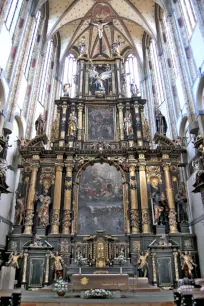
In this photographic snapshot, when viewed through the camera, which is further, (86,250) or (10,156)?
(10,156)

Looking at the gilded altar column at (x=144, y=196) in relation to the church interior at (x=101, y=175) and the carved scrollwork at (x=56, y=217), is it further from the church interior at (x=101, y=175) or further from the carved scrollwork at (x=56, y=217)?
the carved scrollwork at (x=56, y=217)

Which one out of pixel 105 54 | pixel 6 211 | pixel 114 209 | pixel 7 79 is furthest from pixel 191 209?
pixel 105 54

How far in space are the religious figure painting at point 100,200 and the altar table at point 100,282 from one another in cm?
461

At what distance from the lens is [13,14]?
56.5 ft

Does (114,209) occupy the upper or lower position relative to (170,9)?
lower

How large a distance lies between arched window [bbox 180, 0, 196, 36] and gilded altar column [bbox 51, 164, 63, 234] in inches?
453

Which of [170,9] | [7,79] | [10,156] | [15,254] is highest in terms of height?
[170,9]

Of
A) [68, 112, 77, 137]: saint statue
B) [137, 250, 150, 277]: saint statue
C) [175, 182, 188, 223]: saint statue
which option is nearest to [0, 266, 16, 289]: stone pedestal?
[137, 250, 150, 277]: saint statue

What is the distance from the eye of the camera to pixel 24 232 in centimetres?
1459

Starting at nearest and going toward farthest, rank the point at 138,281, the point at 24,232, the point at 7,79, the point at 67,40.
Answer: the point at 138,281 → the point at 24,232 → the point at 7,79 → the point at 67,40

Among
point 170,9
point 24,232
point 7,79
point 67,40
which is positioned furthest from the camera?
point 67,40

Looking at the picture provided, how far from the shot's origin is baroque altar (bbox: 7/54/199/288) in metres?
13.8

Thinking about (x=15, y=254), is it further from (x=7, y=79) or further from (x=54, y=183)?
(x=7, y=79)

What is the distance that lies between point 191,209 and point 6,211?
34.7ft
